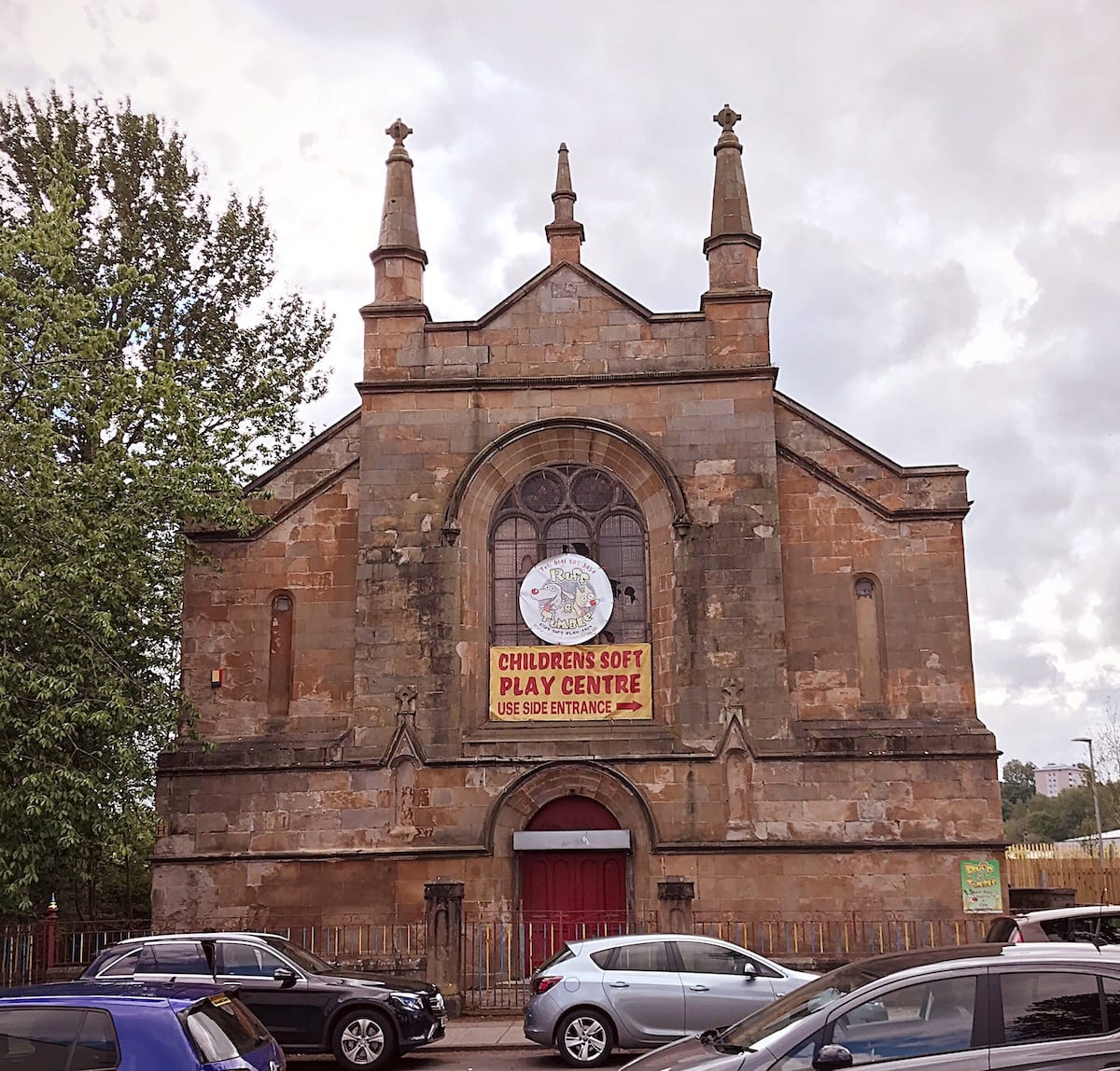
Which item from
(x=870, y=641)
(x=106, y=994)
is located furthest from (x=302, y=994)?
(x=870, y=641)

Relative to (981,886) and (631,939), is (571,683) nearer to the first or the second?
(981,886)

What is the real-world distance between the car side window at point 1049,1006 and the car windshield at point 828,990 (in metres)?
0.32

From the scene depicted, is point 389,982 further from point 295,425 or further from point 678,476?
point 295,425

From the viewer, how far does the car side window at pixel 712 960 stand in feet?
45.4

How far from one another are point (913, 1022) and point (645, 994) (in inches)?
256

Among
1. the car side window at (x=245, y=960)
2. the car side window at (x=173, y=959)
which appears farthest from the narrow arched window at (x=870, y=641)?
the car side window at (x=173, y=959)

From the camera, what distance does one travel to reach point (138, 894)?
26.2 meters

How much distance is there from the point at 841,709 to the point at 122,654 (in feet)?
37.4

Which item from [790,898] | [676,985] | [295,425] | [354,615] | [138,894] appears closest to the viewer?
[676,985]

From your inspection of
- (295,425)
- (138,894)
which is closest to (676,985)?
(138,894)

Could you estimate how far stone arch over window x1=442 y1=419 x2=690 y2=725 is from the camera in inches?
851

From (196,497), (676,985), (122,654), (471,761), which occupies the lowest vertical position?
(676,985)

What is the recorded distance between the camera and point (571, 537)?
73.4ft

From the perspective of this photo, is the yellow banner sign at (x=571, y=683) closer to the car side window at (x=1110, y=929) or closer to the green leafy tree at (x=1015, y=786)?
the car side window at (x=1110, y=929)
